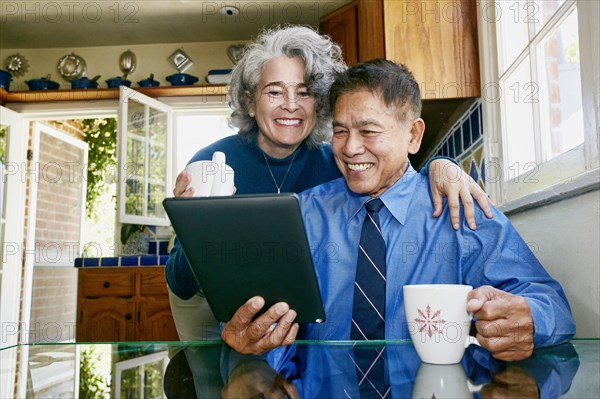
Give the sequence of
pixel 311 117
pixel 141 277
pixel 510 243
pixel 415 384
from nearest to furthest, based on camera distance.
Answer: pixel 415 384 < pixel 510 243 < pixel 311 117 < pixel 141 277

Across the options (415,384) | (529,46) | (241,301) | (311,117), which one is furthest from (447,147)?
(415,384)

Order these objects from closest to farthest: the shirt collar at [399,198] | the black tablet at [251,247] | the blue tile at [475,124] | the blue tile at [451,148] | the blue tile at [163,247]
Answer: the black tablet at [251,247], the shirt collar at [399,198], the blue tile at [475,124], the blue tile at [451,148], the blue tile at [163,247]

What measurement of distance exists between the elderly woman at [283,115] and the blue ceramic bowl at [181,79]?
2.62 meters

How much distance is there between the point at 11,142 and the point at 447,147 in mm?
3352

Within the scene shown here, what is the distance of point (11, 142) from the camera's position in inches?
171

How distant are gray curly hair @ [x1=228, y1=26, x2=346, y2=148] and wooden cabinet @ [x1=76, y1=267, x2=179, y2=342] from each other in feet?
6.67

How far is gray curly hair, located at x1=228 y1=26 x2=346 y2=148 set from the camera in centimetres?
159

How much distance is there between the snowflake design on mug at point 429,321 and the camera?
735 millimetres

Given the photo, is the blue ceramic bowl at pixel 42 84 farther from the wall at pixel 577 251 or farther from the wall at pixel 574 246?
the wall at pixel 577 251

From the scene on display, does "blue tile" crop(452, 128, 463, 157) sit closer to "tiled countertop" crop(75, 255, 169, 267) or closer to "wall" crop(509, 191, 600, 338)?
"wall" crop(509, 191, 600, 338)

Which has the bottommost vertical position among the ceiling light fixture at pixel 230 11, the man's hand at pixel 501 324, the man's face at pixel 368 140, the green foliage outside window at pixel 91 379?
the green foliage outside window at pixel 91 379

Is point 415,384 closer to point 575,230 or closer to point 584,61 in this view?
point 575,230

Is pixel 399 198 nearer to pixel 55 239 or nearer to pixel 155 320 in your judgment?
pixel 155 320

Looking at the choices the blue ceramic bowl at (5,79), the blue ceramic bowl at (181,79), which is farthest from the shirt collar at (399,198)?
the blue ceramic bowl at (5,79)
